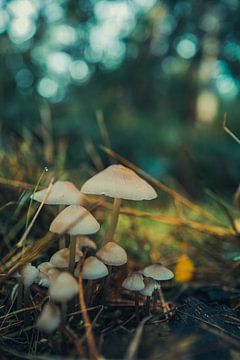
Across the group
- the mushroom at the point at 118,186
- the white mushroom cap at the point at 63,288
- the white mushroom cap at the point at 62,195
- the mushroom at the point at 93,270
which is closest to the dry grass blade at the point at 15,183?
the white mushroom cap at the point at 62,195

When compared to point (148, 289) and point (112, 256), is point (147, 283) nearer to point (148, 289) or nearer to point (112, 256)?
point (148, 289)

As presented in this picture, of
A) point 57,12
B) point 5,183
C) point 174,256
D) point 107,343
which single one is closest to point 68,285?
point 107,343

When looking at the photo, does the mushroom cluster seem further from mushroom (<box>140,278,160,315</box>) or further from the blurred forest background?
the blurred forest background

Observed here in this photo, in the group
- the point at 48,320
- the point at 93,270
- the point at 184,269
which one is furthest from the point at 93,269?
the point at 184,269

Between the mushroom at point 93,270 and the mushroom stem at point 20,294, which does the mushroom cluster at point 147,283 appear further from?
the mushroom stem at point 20,294

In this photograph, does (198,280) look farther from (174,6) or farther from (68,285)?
(174,6)

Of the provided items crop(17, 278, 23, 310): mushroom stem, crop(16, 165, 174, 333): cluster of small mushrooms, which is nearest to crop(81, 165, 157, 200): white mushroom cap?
crop(16, 165, 174, 333): cluster of small mushrooms

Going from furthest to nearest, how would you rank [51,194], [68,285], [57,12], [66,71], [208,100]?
[208,100], [66,71], [57,12], [51,194], [68,285]
